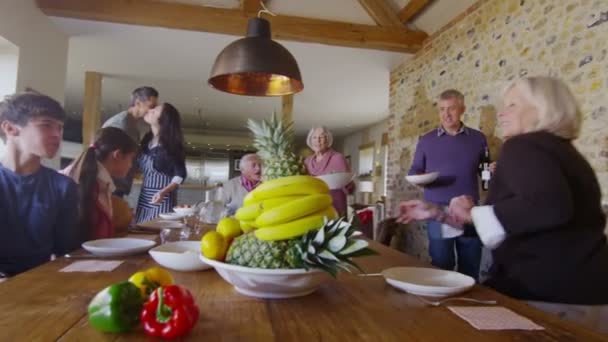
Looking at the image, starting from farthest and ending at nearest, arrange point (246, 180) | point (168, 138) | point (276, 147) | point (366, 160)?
1. point (366, 160)
2. point (246, 180)
3. point (168, 138)
4. point (276, 147)

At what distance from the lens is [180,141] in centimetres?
312

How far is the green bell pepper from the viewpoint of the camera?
0.70 meters

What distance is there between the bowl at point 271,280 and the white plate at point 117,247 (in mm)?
602

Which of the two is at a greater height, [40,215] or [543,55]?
[543,55]

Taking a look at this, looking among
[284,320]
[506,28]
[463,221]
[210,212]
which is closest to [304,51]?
[506,28]

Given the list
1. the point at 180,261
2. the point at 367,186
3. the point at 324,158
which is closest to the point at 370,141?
the point at 367,186

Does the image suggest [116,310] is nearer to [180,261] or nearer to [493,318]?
[180,261]

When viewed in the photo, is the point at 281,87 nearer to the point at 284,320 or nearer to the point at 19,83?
the point at 284,320

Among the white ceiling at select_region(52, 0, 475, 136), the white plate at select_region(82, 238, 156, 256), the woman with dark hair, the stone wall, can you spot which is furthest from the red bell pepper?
the stone wall

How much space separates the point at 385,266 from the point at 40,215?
1.43 meters

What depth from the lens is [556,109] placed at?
4.39ft

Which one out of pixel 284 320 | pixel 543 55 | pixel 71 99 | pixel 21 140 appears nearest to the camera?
pixel 284 320

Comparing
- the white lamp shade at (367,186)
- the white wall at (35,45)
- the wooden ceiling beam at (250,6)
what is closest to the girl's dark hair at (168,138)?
the white wall at (35,45)

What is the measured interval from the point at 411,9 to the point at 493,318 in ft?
13.6
